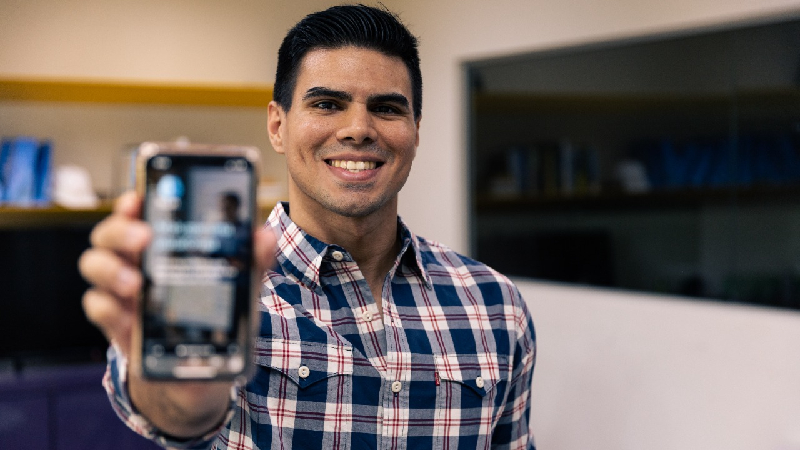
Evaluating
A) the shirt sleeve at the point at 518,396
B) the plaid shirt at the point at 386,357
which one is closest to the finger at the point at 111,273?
the plaid shirt at the point at 386,357

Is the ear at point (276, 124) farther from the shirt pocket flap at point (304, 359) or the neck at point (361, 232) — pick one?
the shirt pocket flap at point (304, 359)

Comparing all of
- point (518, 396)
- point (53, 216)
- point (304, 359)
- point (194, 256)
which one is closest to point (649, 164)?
point (518, 396)

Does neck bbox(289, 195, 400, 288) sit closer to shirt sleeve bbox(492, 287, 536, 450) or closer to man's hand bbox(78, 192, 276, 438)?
shirt sleeve bbox(492, 287, 536, 450)

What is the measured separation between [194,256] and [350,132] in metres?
0.63

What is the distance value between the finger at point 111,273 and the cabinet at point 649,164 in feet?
8.10

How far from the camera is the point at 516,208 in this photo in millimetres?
3549

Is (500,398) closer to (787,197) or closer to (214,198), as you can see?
(214,198)

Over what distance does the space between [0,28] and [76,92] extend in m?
0.47

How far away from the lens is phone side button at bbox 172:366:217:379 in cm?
65

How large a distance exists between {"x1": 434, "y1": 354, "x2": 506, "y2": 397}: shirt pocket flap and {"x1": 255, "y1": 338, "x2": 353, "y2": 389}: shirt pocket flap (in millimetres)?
168

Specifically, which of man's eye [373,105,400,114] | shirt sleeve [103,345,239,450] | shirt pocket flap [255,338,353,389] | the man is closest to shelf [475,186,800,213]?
the man

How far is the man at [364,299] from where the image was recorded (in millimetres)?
1136

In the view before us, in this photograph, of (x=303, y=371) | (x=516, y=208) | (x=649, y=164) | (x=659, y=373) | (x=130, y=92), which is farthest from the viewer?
(x=516, y=208)

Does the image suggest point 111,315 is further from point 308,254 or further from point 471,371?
point 471,371
